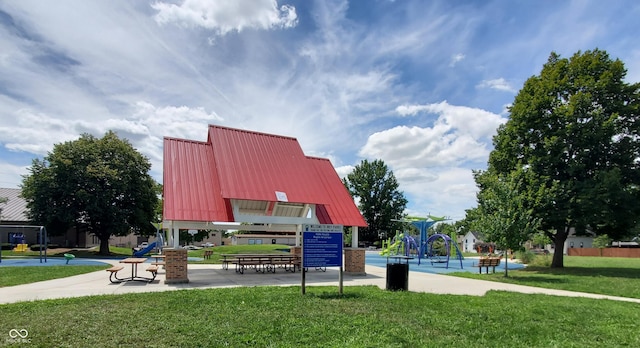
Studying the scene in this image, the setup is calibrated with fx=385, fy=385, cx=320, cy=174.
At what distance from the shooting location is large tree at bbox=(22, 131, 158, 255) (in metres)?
29.8

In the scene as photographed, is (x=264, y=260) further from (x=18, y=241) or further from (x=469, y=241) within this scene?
(x=469, y=241)

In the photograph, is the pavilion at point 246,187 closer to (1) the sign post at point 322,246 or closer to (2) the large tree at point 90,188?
(1) the sign post at point 322,246

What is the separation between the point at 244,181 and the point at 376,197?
179ft

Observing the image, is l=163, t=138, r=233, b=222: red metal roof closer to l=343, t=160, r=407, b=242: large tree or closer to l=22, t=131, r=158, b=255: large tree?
l=22, t=131, r=158, b=255: large tree

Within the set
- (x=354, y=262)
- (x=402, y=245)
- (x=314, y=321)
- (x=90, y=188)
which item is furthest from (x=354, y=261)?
(x=90, y=188)

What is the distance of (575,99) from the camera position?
2148 centimetres

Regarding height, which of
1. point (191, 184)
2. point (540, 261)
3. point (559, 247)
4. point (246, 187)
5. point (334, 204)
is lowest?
point (540, 261)

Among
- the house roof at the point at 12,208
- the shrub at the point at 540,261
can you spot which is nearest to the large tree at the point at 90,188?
the house roof at the point at 12,208

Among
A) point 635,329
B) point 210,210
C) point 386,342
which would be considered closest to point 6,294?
point 210,210

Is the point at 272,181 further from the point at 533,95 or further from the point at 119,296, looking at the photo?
the point at 533,95

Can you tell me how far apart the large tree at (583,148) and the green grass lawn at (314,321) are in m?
12.2

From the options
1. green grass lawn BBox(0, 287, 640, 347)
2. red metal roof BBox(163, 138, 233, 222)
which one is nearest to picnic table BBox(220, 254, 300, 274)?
red metal roof BBox(163, 138, 233, 222)

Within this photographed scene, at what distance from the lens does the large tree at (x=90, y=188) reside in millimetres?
29844

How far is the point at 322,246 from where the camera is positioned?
10.3m
